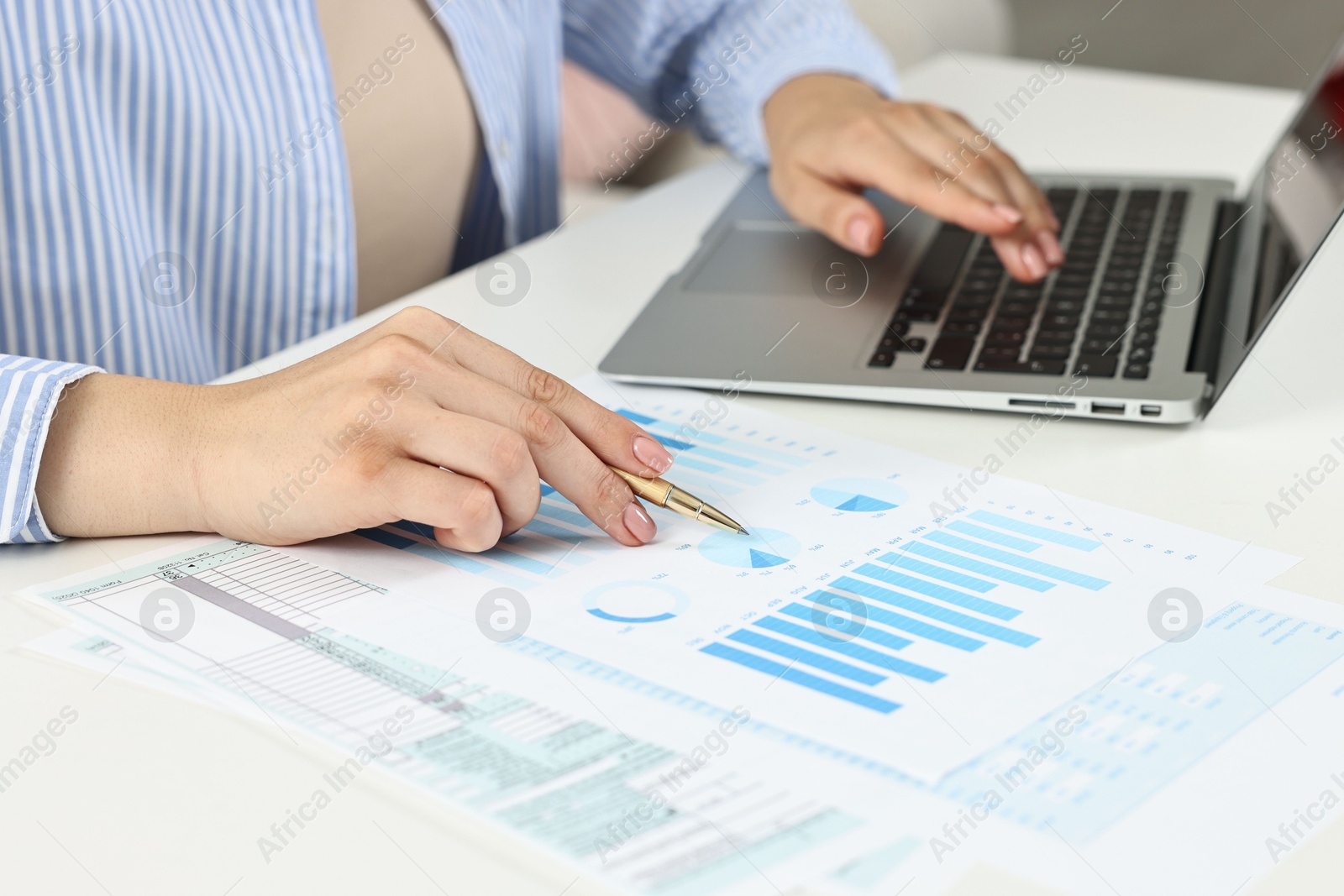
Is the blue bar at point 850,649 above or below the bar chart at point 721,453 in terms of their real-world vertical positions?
below

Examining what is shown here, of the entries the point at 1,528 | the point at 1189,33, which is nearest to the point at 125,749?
the point at 1,528

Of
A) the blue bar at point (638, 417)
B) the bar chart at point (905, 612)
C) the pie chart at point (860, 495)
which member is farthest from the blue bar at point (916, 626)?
the blue bar at point (638, 417)

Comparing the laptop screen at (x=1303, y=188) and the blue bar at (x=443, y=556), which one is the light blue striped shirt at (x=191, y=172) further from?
the laptop screen at (x=1303, y=188)

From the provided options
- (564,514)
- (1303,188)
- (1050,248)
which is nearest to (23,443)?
(564,514)

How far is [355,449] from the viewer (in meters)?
0.60

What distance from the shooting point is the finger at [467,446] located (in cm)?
59

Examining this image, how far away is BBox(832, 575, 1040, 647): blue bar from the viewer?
21.2 inches

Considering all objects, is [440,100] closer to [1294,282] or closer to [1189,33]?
[1294,282]

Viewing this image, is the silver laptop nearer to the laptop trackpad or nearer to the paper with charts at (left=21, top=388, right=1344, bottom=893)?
the laptop trackpad

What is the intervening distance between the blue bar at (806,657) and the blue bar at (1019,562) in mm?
126

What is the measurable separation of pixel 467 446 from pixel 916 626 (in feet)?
0.77

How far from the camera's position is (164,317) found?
977mm

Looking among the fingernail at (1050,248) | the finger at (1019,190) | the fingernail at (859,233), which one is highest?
the finger at (1019,190)

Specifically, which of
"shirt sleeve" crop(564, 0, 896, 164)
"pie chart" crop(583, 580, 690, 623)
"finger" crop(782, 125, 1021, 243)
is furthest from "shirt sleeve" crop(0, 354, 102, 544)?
"shirt sleeve" crop(564, 0, 896, 164)
